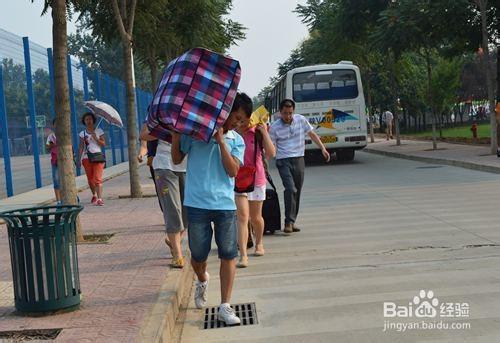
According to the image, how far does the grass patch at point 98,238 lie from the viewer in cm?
844

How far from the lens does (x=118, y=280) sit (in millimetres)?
6152

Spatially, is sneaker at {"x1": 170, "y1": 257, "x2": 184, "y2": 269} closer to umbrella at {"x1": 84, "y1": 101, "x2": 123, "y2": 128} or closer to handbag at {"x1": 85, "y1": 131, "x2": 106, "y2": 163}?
umbrella at {"x1": 84, "y1": 101, "x2": 123, "y2": 128}

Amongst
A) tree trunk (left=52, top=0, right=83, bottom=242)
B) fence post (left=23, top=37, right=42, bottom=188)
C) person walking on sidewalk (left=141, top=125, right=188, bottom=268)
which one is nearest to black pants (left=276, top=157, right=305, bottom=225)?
person walking on sidewalk (left=141, top=125, right=188, bottom=268)

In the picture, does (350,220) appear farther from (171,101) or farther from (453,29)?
(453,29)

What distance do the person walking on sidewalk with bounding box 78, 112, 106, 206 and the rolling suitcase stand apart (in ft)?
16.0

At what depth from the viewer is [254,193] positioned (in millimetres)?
7566

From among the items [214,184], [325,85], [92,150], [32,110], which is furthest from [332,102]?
[214,184]

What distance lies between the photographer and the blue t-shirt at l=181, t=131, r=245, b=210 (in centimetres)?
483

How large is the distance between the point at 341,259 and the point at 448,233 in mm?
1890

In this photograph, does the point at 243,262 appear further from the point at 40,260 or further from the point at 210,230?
the point at 40,260

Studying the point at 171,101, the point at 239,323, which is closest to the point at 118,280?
the point at 239,323

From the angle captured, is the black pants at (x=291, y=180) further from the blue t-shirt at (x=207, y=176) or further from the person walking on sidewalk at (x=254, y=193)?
the blue t-shirt at (x=207, y=176)

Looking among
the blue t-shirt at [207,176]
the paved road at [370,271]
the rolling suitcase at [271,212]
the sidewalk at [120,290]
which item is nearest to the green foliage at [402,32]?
the paved road at [370,271]

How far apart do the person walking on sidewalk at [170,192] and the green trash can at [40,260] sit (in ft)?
5.38
